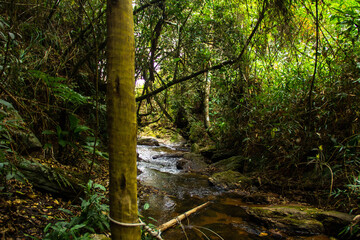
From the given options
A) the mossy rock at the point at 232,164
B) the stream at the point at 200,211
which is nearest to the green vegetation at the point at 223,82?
the mossy rock at the point at 232,164

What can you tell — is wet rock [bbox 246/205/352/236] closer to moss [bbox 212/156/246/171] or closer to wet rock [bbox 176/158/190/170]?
moss [bbox 212/156/246/171]

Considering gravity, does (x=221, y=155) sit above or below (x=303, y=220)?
above

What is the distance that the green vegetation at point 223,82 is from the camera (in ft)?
8.92

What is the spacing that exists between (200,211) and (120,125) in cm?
323

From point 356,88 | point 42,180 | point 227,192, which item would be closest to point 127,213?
point 42,180

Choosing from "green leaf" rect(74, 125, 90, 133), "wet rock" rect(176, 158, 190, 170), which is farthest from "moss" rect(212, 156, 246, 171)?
"green leaf" rect(74, 125, 90, 133)

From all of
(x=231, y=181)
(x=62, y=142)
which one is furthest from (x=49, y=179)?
(x=231, y=181)

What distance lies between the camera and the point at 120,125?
1.28m

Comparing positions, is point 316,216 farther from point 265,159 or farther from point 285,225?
point 265,159

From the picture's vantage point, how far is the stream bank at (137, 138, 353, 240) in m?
3.12

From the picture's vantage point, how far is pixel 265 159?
17.7ft

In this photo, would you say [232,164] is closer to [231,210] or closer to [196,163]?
[196,163]

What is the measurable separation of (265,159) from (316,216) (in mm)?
2153

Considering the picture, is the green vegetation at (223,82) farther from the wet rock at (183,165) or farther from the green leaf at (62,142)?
the wet rock at (183,165)
